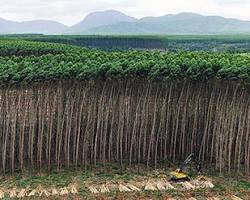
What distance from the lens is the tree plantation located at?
2275 cm

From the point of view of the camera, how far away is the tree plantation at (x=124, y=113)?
22.8 metres

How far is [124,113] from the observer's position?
23.7 metres

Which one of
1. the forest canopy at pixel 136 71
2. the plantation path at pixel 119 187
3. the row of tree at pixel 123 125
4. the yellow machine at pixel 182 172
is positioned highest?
the forest canopy at pixel 136 71

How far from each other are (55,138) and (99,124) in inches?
92.5

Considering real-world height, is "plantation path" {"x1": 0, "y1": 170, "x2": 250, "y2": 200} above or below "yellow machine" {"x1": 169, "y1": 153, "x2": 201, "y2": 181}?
below

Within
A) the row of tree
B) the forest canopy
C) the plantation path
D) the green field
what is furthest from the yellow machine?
the forest canopy

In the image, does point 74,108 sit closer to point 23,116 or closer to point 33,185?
point 23,116

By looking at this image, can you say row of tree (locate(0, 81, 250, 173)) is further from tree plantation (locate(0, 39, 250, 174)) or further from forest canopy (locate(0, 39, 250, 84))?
forest canopy (locate(0, 39, 250, 84))

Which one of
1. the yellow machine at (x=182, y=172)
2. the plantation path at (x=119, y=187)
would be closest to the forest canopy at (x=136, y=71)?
the yellow machine at (x=182, y=172)

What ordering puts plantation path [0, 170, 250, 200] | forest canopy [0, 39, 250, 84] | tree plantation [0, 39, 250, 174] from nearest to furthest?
plantation path [0, 170, 250, 200]
forest canopy [0, 39, 250, 84]
tree plantation [0, 39, 250, 174]

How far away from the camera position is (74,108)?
23.7 meters

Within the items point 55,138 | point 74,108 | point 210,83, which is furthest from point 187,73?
point 55,138

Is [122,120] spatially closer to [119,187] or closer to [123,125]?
[123,125]

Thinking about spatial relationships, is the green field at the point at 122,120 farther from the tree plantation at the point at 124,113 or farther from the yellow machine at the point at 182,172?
the yellow machine at the point at 182,172
